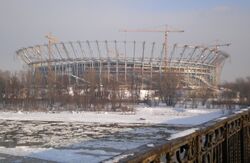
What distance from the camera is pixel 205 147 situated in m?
4.77

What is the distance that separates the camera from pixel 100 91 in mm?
64875

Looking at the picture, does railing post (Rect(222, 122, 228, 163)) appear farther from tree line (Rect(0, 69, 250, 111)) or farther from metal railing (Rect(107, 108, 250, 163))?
tree line (Rect(0, 69, 250, 111))

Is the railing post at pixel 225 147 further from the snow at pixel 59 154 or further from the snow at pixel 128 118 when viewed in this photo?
the snow at pixel 128 118

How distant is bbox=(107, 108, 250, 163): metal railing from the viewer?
2.85 meters

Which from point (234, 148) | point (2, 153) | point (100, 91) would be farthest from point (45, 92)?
point (234, 148)

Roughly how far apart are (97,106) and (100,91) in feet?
24.1

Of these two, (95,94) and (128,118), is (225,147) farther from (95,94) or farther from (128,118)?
(95,94)

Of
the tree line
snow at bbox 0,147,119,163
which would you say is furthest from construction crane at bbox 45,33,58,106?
snow at bbox 0,147,119,163

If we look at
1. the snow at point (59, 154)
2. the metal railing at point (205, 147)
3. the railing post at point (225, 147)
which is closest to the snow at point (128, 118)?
the snow at point (59, 154)

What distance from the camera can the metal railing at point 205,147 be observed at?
285cm

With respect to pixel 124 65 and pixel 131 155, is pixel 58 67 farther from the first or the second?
pixel 131 155

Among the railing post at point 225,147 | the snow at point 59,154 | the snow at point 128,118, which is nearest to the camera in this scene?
the railing post at point 225,147

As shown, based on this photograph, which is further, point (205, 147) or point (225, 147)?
point (225, 147)

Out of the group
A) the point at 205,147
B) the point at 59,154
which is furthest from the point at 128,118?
the point at 205,147
